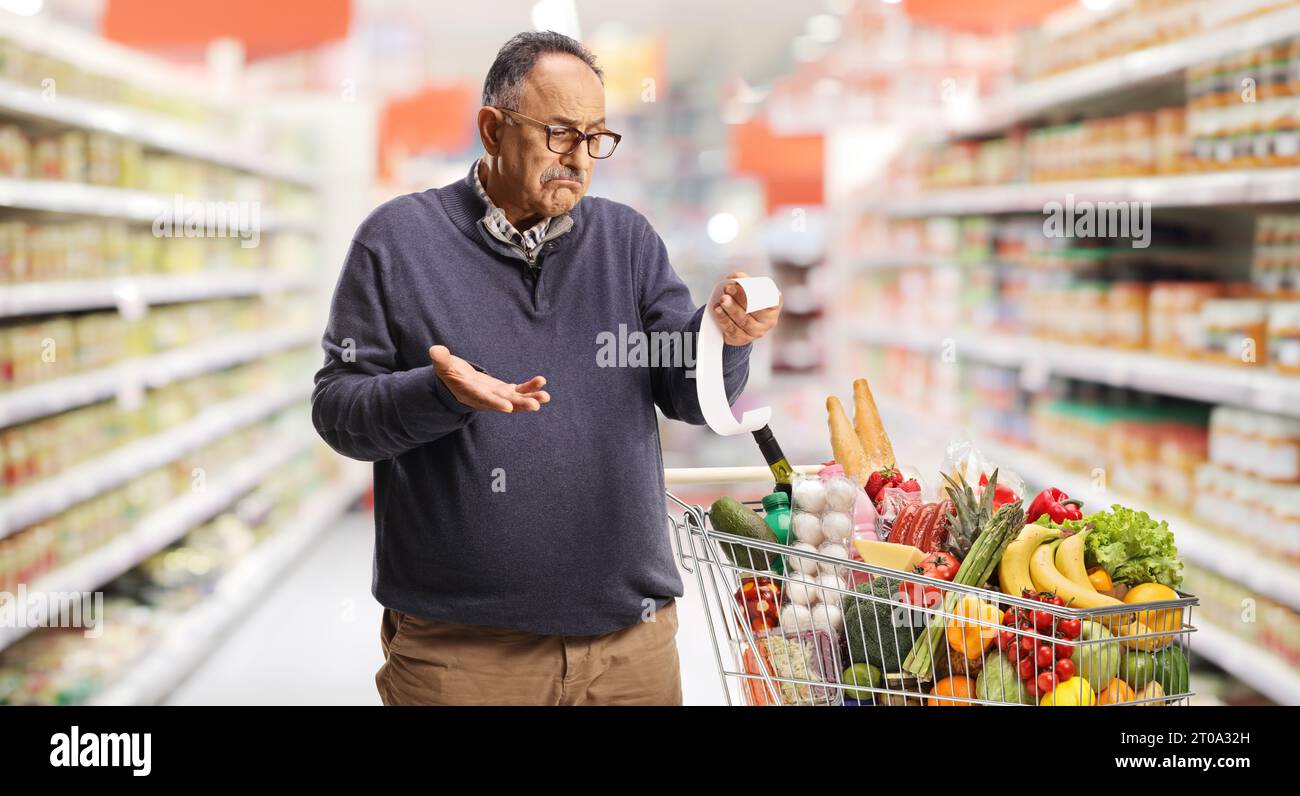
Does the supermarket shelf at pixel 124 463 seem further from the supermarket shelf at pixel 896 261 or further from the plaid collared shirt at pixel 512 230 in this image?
the supermarket shelf at pixel 896 261

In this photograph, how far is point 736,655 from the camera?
1431 millimetres

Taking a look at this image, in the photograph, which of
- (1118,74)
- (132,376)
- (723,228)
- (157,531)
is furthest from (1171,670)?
(723,228)

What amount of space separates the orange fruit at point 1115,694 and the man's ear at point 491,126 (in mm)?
1015

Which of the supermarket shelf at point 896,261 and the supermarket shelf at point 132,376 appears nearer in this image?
the supermarket shelf at point 132,376

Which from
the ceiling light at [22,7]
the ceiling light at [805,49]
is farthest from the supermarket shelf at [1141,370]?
the ceiling light at [805,49]

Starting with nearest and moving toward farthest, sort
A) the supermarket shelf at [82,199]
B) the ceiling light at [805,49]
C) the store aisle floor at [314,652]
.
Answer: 1. the supermarket shelf at [82,199]
2. the store aisle floor at [314,652]
3. the ceiling light at [805,49]

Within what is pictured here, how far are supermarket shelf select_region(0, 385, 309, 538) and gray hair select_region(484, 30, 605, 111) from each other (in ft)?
7.53

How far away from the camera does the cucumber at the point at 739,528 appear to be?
4.65 feet

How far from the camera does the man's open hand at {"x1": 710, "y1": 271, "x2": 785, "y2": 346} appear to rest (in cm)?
141

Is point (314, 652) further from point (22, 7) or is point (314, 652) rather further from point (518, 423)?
point (518, 423)

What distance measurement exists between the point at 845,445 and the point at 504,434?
0.49 metres
